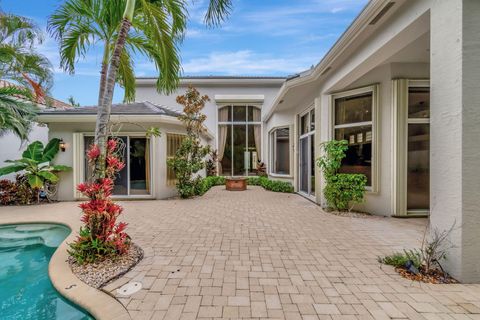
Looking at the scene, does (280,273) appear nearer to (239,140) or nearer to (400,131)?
(400,131)

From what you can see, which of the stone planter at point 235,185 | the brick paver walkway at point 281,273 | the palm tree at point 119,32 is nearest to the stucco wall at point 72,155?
the brick paver walkway at point 281,273

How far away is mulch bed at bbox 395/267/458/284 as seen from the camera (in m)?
3.48

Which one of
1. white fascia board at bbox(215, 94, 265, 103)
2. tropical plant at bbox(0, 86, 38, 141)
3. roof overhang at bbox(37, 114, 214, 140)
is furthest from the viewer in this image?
white fascia board at bbox(215, 94, 265, 103)

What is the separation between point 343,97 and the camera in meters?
8.28

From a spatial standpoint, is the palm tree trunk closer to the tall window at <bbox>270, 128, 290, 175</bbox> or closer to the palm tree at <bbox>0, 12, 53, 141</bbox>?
the palm tree at <bbox>0, 12, 53, 141</bbox>

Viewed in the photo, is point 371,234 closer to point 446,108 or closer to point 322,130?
point 446,108

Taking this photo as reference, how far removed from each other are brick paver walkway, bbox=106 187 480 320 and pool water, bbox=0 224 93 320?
2.78ft

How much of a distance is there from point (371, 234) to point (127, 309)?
5138mm

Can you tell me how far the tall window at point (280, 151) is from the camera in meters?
13.7

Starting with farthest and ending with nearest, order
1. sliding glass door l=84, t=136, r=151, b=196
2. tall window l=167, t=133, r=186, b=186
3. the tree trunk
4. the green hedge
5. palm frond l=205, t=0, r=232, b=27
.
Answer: the green hedge < tall window l=167, t=133, r=186, b=186 < sliding glass door l=84, t=136, r=151, b=196 < palm frond l=205, t=0, r=232, b=27 < the tree trunk

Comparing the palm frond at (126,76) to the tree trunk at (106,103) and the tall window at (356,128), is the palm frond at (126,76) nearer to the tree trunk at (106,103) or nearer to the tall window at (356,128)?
the tree trunk at (106,103)

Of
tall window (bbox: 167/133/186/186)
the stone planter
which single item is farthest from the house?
the stone planter

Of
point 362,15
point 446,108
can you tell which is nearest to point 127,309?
point 446,108

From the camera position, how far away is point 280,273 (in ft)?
12.6
